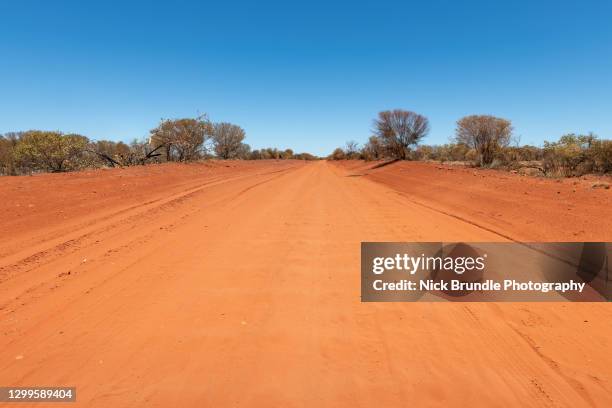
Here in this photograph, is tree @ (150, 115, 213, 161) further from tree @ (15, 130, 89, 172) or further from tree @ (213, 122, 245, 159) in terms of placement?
tree @ (213, 122, 245, 159)

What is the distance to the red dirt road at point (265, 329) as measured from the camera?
8.79ft

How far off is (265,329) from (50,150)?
30548 mm

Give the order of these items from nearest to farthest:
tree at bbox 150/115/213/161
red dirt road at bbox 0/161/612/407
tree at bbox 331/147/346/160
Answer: red dirt road at bbox 0/161/612/407
tree at bbox 150/115/213/161
tree at bbox 331/147/346/160

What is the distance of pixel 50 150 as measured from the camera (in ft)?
86.8

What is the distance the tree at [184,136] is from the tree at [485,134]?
24758mm

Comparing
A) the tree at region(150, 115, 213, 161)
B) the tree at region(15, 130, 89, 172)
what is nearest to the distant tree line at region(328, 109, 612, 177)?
the tree at region(150, 115, 213, 161)

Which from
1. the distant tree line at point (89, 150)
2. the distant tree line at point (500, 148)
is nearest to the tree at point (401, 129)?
the distant tree line at point (500, 148)

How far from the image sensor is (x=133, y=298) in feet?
13.5

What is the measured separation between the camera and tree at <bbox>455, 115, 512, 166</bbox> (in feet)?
86.2

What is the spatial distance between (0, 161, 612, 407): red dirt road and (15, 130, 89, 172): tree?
77.9 feet

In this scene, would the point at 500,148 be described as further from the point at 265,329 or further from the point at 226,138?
the point at 226,138

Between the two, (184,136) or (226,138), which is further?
(226,138)

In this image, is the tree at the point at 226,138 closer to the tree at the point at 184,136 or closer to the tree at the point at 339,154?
the tree at the point at 184,136

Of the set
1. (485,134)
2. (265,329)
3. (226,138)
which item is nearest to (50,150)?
(226,138)
